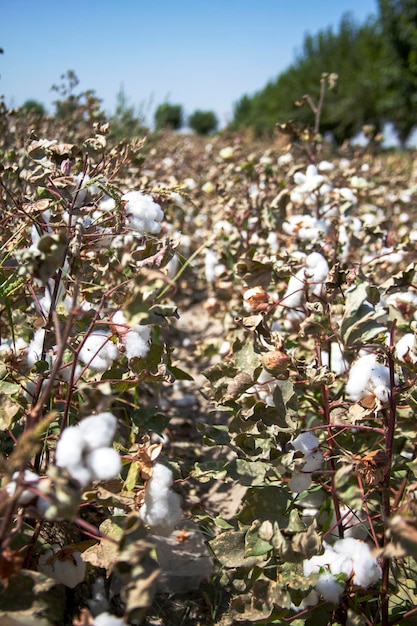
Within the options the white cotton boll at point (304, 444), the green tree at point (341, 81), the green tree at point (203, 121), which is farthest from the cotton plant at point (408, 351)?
the green tree at point (203, 121)

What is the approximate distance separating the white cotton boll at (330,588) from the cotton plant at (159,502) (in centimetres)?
27

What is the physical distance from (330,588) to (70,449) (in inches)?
21.5

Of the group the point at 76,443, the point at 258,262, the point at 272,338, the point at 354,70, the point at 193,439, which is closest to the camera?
the point at 76,443

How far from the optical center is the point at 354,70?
25.9 m

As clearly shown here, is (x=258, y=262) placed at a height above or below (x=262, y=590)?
above

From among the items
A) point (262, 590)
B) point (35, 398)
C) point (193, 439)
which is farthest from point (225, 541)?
point (193, 439)

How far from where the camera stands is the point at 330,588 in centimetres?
93

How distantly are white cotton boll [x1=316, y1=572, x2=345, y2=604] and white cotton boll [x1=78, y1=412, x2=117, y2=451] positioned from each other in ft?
1.64

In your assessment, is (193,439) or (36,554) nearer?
(36,554)

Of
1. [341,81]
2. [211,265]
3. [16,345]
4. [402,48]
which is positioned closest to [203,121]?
[341,81]

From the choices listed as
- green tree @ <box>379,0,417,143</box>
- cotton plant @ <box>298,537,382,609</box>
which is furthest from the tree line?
cotton plant @ <box>298,537,382,609</box>

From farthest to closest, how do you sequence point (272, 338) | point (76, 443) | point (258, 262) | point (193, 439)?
1. point (193, 439)
2. point (258, 262)
3. point (272, 338)
4. point (76, 443)

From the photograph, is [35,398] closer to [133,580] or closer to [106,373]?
[106,373]

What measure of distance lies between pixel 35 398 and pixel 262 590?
0.51 meters
